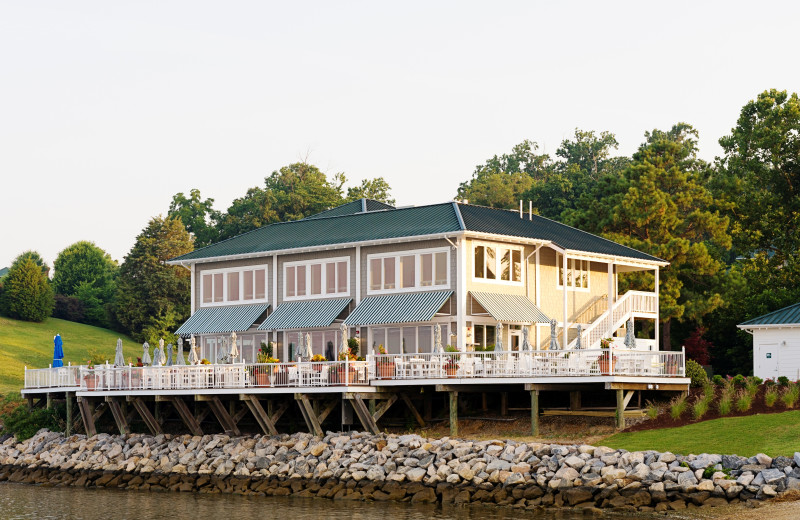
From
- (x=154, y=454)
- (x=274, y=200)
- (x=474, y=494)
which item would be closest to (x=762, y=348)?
(x=474, y=494)

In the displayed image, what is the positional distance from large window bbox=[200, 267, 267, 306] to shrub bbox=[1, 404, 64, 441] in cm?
790

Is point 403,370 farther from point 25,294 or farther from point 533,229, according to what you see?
point 25,294

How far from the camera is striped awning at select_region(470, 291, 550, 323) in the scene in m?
43.5

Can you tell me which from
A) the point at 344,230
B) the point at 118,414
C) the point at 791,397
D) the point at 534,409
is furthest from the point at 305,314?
the point at 791,397

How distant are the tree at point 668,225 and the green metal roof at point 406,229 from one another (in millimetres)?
6817

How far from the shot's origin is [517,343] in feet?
151

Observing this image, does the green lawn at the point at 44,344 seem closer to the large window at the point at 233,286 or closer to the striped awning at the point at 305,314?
the large window at the point at 233,286

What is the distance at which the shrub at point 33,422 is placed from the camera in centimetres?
5106

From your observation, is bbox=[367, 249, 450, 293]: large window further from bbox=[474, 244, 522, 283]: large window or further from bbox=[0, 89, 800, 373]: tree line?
bbox=[0, 89, 800, 373]: tree line

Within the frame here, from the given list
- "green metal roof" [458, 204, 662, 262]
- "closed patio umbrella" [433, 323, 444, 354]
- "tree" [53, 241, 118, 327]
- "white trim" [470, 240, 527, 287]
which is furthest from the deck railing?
"tree" [53, 241, 118, 327]

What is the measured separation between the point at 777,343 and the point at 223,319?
2250 cm

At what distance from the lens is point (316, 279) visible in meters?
48.9

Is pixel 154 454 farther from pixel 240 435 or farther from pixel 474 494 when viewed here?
pixel 474 494

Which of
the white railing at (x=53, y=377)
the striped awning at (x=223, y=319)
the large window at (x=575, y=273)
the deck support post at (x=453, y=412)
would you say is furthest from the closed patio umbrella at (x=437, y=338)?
the white railing at (x=53, y=377)
